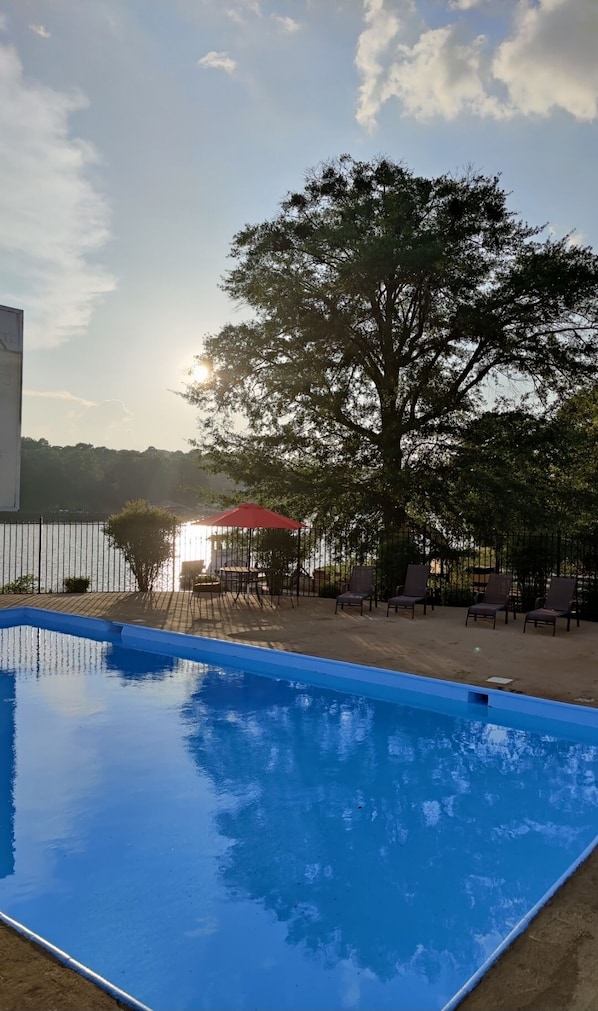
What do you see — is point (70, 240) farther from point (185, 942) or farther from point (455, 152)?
point (185, 942)

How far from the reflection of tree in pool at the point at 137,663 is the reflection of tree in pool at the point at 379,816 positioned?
1.48 meters

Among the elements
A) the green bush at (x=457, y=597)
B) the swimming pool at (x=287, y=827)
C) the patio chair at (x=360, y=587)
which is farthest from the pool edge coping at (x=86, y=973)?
the green bush at (x=457, y=597)

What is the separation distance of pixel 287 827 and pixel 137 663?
228 inches

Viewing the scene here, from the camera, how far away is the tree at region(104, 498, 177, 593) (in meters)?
16.5

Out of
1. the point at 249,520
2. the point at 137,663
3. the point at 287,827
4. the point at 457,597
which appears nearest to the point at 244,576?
the point at 249,520

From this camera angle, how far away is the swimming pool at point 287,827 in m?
3.64

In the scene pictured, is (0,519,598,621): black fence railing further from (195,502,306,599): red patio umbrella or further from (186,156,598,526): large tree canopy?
(186,156,598,526): large tree canopy

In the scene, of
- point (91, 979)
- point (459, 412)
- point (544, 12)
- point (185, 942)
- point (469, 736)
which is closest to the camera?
point (91, 979)

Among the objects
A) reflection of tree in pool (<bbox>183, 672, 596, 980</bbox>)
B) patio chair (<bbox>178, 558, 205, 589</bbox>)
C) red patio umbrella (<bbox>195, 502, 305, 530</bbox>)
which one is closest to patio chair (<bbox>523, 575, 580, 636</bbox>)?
reflection of tree in pool (<bbox>183, 672, 596, 980</bbox>)

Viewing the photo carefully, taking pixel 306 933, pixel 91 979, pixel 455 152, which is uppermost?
pixel 455 152

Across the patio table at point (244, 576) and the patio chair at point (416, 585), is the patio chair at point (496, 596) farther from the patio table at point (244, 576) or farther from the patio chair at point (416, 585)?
the patio table at point (244, 576)

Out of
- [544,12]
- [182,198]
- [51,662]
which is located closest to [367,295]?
[182,198]

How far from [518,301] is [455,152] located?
4291 mm

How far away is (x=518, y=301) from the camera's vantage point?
18453 mm
